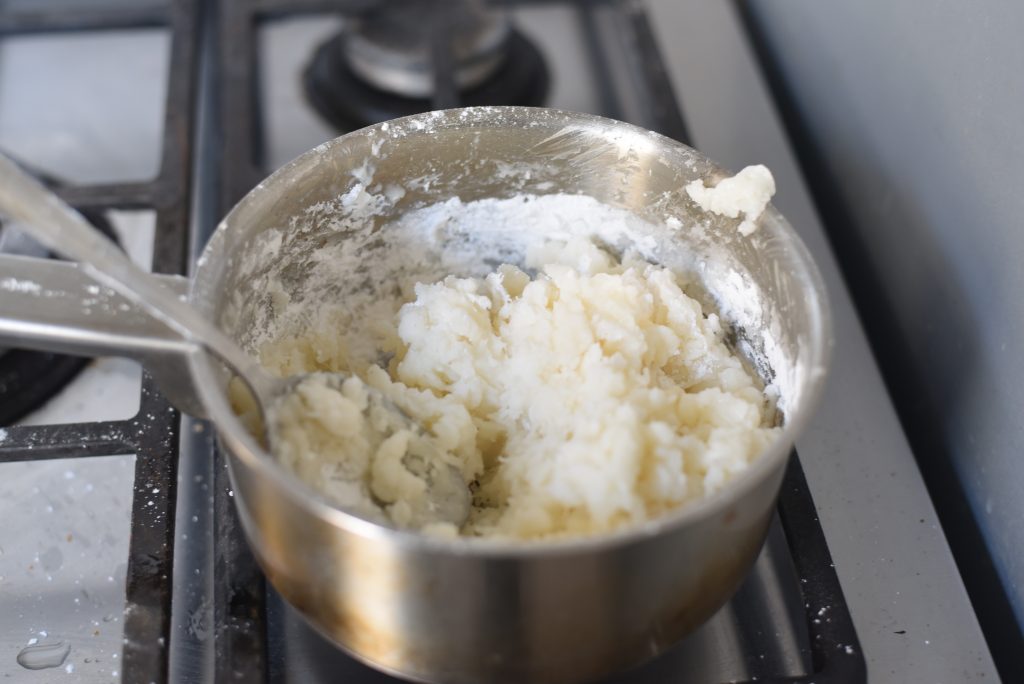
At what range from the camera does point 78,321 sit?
691mm

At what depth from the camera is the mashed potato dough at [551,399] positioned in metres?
0.71

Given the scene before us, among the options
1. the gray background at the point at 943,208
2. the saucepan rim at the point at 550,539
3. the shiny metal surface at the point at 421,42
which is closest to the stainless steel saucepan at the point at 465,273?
the saucepan rim at the point at 550,539

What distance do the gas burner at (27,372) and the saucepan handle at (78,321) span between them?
8.7 inches

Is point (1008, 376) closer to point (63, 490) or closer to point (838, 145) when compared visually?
point (838, 145)

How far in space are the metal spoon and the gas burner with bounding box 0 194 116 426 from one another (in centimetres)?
27

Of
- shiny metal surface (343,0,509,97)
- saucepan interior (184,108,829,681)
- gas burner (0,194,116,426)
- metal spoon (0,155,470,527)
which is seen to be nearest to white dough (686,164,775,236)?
saucepan interior (184,108,829,681)

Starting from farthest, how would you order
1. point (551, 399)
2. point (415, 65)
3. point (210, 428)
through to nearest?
point (415, 65) < point (210, 428) < point (551, 399)

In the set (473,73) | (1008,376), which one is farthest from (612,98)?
(1008,376)

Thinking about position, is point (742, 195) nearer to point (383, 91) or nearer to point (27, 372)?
point (383, 91)

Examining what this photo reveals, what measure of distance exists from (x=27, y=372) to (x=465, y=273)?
43 cm

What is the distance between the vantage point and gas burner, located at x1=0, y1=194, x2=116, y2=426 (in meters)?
0.89

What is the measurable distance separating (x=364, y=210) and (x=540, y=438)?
0.94 ft

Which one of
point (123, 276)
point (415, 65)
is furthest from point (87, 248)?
point (415, 65)

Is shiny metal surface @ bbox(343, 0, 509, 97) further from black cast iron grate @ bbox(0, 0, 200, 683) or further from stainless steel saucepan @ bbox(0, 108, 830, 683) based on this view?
stainless steel saucepan @ bbox(0, 108, 830, 683)
